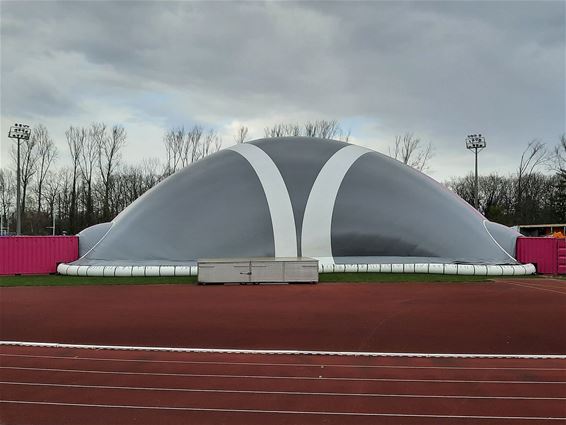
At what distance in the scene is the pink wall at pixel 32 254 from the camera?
21.4m

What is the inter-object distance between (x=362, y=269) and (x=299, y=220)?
348 centimetres

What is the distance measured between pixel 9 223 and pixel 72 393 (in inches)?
3087

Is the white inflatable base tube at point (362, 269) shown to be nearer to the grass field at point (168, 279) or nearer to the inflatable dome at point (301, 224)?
the inflatable dome at point (301, 224)

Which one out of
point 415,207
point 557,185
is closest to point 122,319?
point 415,207

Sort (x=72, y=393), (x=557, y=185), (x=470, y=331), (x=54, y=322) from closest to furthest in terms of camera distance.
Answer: (x=72, y=393)
(x=470, y=331)
(x=54, y=322)
(x=557, y=185)

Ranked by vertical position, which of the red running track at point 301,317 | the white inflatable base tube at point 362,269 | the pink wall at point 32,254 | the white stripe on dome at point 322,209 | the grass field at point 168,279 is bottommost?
the red running track at point 301,317

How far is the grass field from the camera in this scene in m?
18.2

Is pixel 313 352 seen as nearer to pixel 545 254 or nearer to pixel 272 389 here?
pixel 272 389

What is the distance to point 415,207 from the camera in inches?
874

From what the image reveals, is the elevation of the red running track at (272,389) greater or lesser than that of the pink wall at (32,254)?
lesser

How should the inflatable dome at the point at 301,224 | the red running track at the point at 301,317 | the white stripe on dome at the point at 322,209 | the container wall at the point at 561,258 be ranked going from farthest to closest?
1. the container wall at the point at 561,258
2. the white stripe on dome at the point at 322,209
3. the inflatable dome at the point at 301,224
4. the red running track at the point at 301,317

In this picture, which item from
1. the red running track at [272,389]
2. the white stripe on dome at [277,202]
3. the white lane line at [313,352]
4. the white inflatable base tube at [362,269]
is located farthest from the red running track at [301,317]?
the white stripe on dome at [277,202]

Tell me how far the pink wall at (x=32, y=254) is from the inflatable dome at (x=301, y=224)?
1.15 m

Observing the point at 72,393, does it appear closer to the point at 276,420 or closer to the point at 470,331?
the point at 276,420
